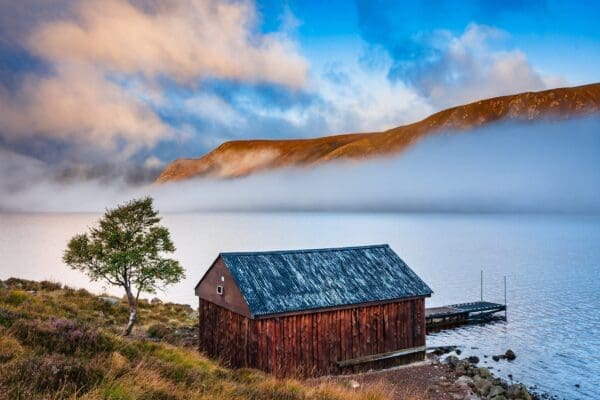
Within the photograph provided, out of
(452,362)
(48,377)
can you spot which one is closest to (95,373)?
(48,377)

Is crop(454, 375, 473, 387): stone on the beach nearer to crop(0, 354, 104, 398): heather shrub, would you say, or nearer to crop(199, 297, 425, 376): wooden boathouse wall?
crop(199, 297, 425, 376): wooden boathouse wall

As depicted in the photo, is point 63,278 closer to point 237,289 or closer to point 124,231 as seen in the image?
point 124,231

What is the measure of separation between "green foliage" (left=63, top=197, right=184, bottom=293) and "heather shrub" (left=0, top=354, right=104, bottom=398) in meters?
16.6

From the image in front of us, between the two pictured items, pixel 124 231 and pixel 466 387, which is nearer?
pixel 466 387

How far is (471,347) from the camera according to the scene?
3400 cm

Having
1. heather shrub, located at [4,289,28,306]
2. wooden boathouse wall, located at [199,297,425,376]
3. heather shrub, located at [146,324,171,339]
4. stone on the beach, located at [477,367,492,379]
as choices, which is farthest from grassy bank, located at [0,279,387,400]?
stone on the beach, located at [477,367,492,379]

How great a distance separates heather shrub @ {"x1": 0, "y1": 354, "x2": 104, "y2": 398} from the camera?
Answer: 7.17m

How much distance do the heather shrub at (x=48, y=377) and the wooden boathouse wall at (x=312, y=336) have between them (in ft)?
41.9

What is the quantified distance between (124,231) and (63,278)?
152ft

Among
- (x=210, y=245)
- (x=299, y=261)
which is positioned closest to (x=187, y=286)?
(x=299, y=261)

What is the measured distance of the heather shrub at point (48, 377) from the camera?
717 centimetres

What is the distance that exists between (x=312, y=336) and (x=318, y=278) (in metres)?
3.00

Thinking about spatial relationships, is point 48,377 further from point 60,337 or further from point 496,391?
point 496,391

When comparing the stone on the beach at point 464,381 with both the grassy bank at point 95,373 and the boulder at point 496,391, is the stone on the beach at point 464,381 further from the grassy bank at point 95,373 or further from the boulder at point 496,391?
the grassy bank at point 95,373
